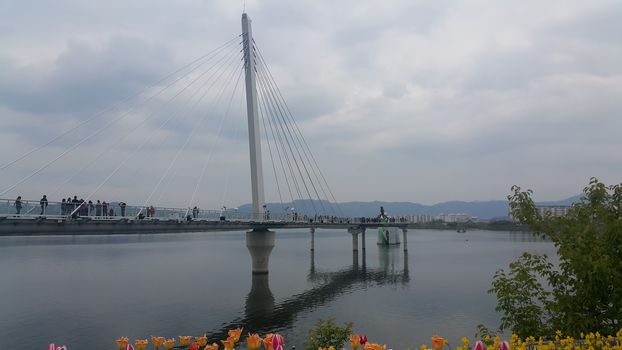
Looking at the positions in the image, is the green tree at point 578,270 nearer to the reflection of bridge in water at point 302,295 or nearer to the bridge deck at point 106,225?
the reflection of bridge in water at point 302,295

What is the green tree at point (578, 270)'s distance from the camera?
30.2 ft

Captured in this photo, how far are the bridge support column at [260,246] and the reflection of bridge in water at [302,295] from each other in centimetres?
148

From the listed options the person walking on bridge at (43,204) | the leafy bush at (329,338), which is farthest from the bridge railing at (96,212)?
the leafy bush at (329,338)

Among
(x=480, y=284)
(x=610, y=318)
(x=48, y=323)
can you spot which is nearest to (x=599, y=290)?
(x=610, y=318)

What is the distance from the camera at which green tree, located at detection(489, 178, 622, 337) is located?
9.20m

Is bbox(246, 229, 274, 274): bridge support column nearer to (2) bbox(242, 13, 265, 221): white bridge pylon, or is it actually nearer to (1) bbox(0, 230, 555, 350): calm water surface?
(1) bbox(0, 230, 555, 350): calm water surface

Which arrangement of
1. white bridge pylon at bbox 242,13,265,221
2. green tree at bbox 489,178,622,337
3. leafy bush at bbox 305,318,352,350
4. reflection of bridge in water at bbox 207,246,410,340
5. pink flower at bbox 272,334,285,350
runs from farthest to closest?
white bridge pylon at bbox 242,13,265,221, reflection of bridge in water at bbox 207,246,410,340, leafy bush at bbox 305,318,352,350, green tree at bbox 489,178,622,337, pink flower at bbox 272,334,285,350

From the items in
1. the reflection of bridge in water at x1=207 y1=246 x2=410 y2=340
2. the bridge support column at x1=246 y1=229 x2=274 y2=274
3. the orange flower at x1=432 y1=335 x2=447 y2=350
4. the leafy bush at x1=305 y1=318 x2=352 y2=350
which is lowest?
the reflection of bridge in water at x1=207 y1=246 x2=410 y2=340

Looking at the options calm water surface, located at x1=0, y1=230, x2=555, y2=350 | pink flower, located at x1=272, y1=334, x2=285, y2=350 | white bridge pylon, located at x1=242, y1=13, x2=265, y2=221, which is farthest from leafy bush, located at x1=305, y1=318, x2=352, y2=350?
white bridge pylon, located at x1=242, y1=13, x2=265, y2=221

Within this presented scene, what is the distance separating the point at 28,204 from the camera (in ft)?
88.9

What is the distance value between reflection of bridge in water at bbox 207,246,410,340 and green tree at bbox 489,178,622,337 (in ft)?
67.9

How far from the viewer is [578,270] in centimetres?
936

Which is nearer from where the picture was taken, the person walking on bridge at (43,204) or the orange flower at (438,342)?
the orange flower at (438,342)

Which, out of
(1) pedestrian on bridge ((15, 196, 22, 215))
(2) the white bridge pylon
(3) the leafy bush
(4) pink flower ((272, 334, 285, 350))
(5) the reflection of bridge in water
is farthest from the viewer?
(2) the white bridge pylon
